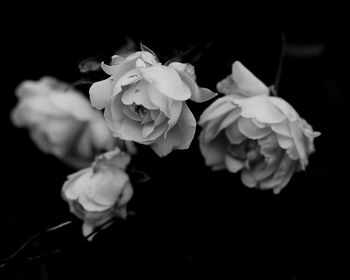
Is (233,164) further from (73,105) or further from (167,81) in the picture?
(73,105)

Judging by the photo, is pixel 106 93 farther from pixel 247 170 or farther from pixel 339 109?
A: pixel 339 109

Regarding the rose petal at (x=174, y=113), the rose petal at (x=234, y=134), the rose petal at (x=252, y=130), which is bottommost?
the rose petal at (x=234, y=134)

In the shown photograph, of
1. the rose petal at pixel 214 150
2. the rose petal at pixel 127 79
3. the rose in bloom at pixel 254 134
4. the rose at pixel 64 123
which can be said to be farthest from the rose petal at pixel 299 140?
the rose at pixel 64 123

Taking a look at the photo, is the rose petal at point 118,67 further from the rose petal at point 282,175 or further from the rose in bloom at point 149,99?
the rose petal at point 282,175

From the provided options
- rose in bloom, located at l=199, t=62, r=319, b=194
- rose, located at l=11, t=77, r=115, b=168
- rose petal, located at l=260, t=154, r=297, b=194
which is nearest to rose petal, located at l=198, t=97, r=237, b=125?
rose in bloom, located at l=199, t=62, r=319, b=194

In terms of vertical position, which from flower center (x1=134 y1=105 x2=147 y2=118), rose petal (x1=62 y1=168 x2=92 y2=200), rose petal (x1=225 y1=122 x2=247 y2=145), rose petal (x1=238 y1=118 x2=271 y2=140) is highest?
flower center (x1=134 y1=105 x2=147 y2=118)

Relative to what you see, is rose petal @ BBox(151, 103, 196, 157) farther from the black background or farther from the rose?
the rose

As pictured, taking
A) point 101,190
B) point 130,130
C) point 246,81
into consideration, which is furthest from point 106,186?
point 246,81

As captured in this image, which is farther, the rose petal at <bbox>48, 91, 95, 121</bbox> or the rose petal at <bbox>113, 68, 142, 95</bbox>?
the rose petal at <bbox>48, 91, 95, 121</bbox>
